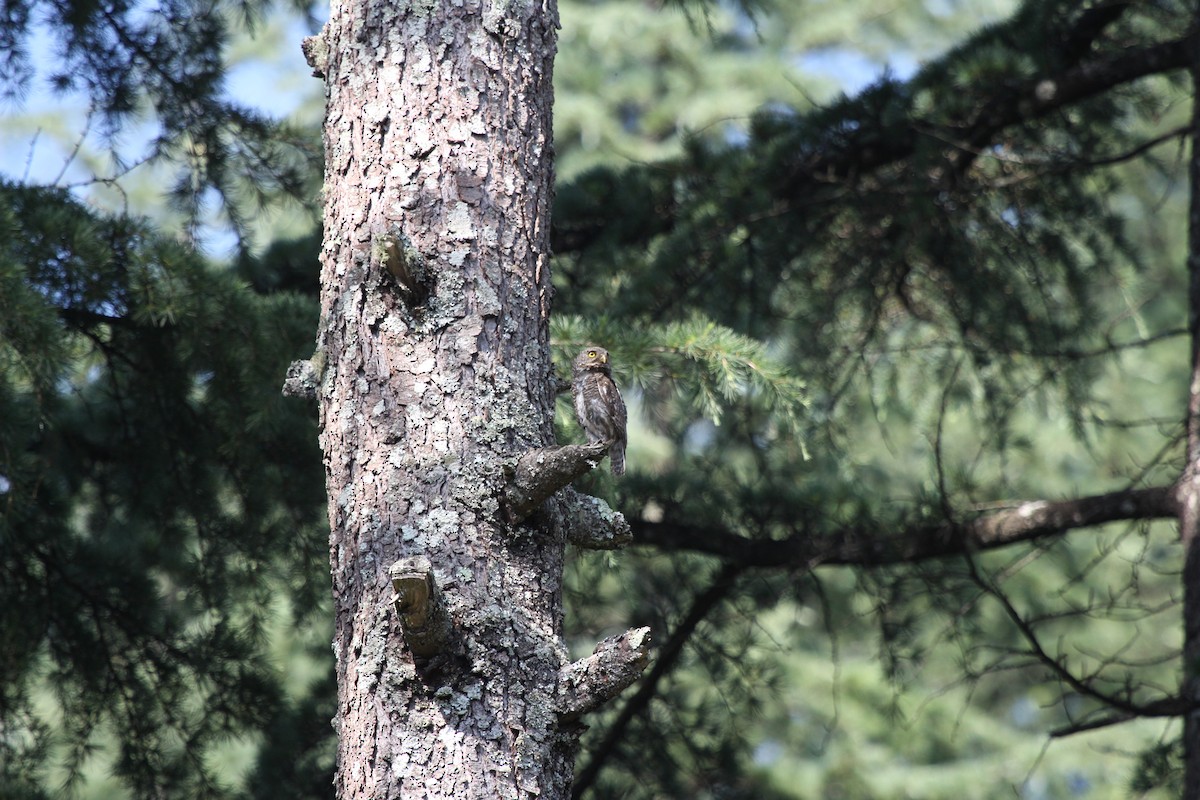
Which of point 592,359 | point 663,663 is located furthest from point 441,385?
point 663,663

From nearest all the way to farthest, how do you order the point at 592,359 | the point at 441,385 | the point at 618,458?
the point at 441,385 → the point at 592,359 → the point at 618,458

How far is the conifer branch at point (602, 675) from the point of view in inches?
80.4

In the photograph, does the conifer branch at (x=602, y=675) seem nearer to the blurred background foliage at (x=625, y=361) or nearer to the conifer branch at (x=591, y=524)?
the conifer branch at (x=591, y=524)

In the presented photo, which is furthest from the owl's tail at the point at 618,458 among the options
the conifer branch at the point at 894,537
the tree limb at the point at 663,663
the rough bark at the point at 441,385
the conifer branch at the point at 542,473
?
the conifer branch at the point at 542,473

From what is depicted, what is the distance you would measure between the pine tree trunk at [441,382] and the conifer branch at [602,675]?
0.03 meters

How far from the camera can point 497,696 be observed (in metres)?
2.03

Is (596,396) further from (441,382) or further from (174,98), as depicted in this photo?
(174,98)

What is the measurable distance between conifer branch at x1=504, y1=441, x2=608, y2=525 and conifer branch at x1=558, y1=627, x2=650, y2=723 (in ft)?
0.90

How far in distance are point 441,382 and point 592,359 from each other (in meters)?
0.90

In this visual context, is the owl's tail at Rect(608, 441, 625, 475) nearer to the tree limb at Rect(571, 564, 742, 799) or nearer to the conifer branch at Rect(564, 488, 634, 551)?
the tree limb at Rect(571, 564, 742, 799)

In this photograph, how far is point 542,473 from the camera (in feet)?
6.93

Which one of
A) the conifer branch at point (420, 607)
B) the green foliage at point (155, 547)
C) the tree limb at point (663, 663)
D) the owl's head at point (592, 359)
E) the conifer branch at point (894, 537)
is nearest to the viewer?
the conifer branch at point (420, 607)

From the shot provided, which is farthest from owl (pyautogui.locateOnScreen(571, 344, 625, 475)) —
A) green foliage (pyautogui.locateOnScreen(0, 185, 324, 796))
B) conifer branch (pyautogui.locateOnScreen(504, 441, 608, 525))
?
conifer branch (pyautogui.locateOnScreen(504, 441, 608, 525))

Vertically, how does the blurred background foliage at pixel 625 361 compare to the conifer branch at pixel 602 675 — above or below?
above
